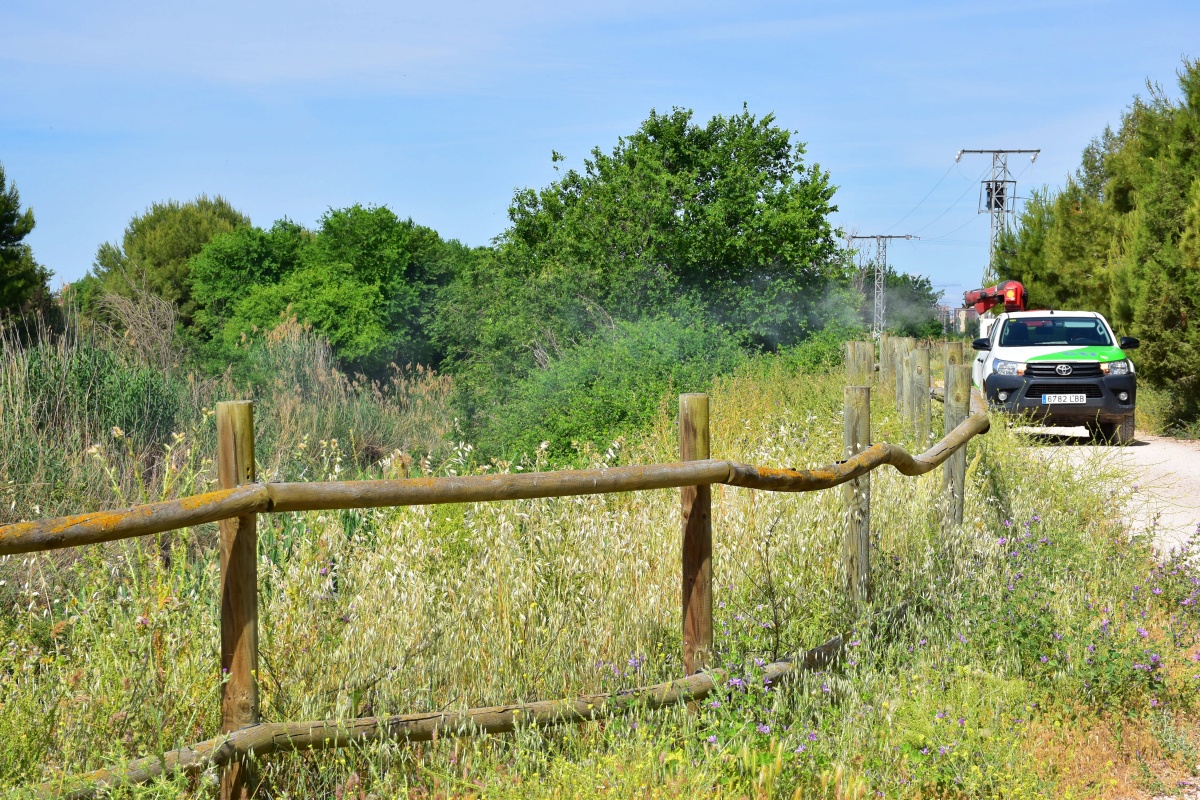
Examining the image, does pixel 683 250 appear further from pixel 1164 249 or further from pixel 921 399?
pixel 921 399

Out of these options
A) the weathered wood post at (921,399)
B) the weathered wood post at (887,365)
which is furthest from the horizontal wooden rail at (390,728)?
the weathered wood post at (887,365)

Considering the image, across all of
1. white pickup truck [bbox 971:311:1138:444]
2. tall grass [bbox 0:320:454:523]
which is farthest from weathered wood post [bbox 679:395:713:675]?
white pickup truck [bbox 971:311:1138:444]

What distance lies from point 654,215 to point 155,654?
56.0 ft

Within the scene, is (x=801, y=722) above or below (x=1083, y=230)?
below

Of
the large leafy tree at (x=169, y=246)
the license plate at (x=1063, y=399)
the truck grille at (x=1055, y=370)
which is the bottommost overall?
the license plate at (x=1063, y=399)

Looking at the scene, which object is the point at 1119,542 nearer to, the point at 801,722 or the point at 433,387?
the point at 801,722

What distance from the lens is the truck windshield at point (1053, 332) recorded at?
48.8 feet

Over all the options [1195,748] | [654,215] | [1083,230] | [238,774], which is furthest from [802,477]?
[1083,230]

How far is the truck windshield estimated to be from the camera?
14875 millimetres

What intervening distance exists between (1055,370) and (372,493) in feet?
42.7

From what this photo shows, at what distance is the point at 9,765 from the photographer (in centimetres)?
312

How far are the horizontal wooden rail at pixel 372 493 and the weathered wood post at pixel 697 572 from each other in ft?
0.62

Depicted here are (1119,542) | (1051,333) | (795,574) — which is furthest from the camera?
(1051,333)

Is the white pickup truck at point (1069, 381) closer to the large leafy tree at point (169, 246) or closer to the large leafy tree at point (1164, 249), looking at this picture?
the large leafy tree at point (1164, 249)
